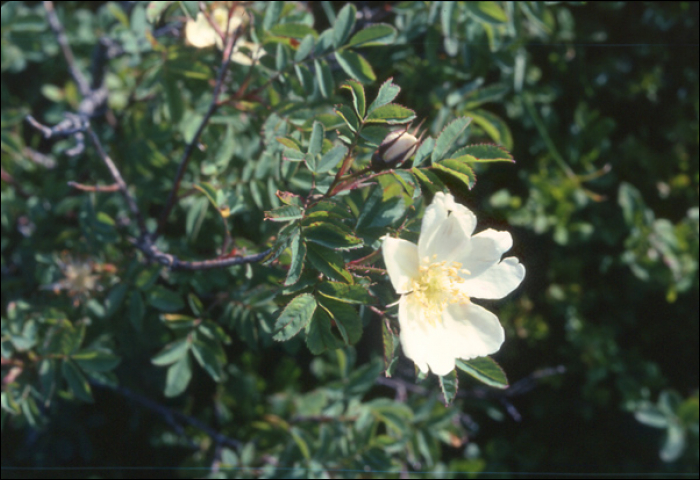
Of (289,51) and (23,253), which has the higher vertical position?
(289,51)

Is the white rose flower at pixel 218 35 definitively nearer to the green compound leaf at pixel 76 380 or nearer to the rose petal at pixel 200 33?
the rose petal at pixel 200 33

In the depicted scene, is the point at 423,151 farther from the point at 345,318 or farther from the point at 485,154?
the point at 345,318

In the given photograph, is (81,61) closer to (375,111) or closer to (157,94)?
(157,94)

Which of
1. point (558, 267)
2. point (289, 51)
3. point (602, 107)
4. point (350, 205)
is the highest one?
point (289, 51)

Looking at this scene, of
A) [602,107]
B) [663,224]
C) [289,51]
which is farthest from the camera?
[602,107]

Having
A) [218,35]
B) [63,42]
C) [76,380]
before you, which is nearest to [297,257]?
[218,35]

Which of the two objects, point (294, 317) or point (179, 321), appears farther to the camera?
point (179, 321)

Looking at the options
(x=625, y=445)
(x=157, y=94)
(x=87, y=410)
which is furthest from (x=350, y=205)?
(x=625, y=445)
